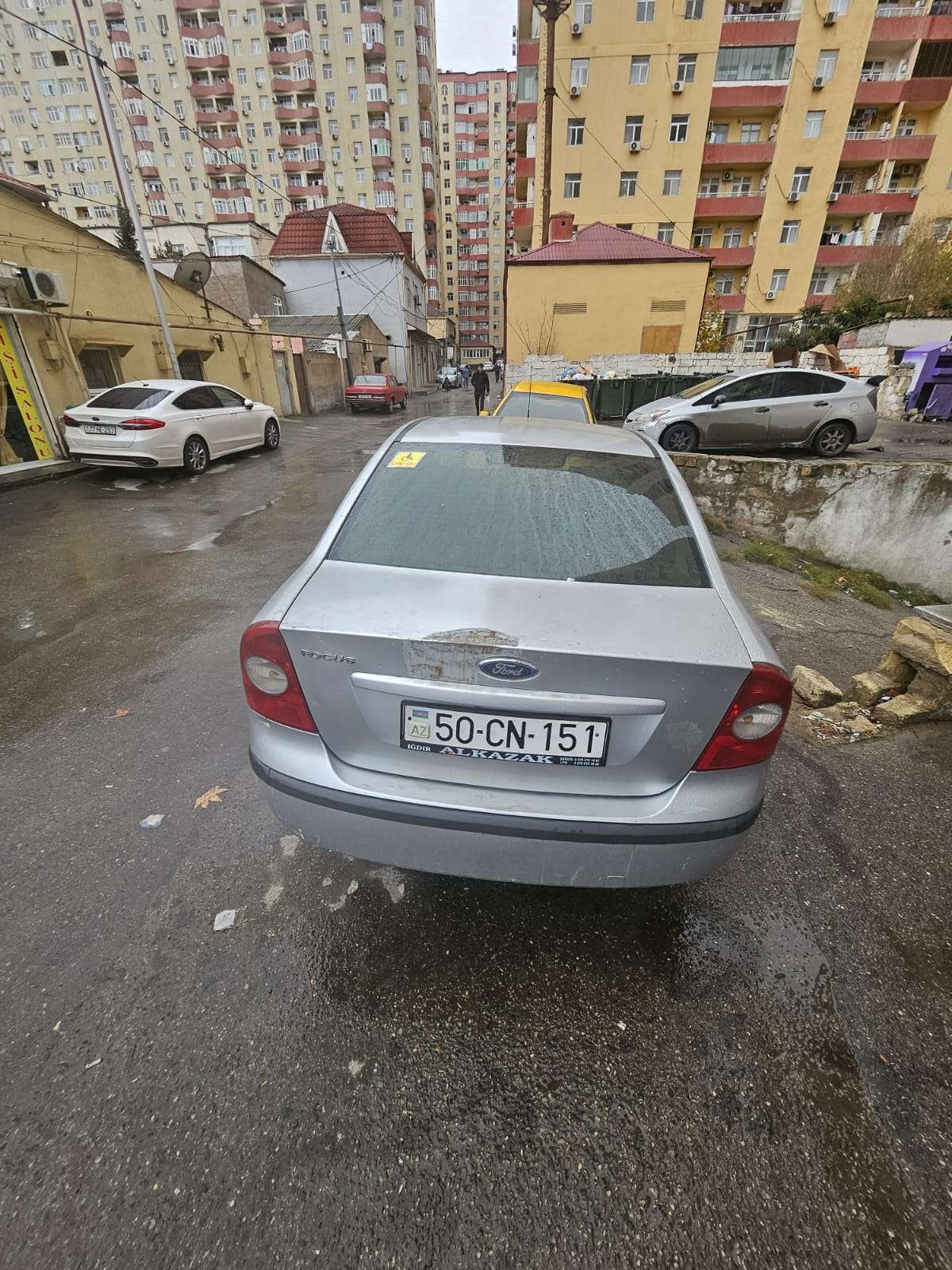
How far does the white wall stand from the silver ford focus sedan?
39191 mm

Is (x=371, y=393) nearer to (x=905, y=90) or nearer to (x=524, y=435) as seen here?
(x=524, y=435)

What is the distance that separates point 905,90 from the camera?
29.6 metres

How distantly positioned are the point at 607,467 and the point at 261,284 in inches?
1313

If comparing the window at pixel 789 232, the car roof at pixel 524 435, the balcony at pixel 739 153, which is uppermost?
the balcony at pixel 739 153

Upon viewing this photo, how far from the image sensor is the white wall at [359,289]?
34.7 meters

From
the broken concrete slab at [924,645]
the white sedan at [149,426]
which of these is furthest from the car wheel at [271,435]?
the broken concrete slab at [924,645]

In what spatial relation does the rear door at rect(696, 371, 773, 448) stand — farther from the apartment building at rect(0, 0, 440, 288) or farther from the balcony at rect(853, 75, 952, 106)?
the apartment building at rect(0, 0, 440, 288)

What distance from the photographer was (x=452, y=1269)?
1.18 meters

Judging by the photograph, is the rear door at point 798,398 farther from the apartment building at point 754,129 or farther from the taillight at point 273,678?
the apartment building at point 754,129

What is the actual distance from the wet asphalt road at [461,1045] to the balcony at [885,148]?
43322 mm

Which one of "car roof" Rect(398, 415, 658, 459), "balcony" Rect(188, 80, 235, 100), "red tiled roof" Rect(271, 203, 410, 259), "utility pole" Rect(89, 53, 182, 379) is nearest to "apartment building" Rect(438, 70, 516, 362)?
"balcony" Rect(188, 80, 235, 100)

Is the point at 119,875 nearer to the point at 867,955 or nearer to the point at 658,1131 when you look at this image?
the point at 658,1131

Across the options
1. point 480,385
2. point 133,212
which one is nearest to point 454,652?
point 133,212

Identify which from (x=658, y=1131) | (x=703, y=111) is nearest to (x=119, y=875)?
(x=658, y=1131)
